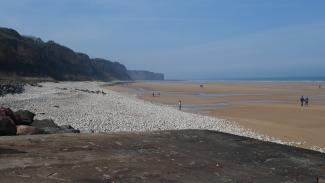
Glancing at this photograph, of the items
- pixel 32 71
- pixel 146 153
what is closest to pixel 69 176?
pixel 146 153

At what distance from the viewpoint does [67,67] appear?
125m

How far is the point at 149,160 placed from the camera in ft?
18.0

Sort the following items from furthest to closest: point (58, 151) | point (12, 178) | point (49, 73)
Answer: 1. point (49, 73)
2. point (58, 151)
3. point (12, 178)

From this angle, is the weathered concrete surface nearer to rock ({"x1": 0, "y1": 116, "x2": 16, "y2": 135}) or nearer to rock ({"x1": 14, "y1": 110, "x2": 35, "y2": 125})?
rock ({"x1": 0, "y1": 116, "x2": 16, "y2": 135})

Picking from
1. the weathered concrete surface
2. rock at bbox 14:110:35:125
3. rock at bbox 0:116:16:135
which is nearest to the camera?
the weathered concrete surface

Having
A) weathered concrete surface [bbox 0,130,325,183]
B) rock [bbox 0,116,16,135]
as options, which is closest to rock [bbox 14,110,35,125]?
rock [bbox 0,116,16,135]

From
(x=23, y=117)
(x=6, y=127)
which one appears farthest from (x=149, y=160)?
(x=23, y=117)

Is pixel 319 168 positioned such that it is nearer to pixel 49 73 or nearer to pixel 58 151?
pixel 58 151

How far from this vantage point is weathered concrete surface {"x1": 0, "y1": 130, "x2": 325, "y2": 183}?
15.4 feet

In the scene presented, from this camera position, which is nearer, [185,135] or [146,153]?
[146,153]

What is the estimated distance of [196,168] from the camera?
529cm

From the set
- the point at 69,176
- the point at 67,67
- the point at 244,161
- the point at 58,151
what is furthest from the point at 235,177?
the point at 67,67

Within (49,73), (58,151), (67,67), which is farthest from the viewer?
(67,67)

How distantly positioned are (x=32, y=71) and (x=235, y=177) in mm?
81756
